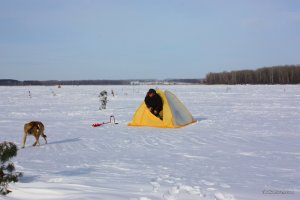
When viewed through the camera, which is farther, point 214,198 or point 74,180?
point 74,180

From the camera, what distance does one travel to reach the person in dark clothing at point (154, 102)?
13242 millimetres

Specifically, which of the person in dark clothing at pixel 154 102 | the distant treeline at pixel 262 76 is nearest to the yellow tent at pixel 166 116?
the person in dark clothing at pixel 154 102

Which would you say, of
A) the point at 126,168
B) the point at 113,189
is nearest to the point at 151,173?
the point at 126,168

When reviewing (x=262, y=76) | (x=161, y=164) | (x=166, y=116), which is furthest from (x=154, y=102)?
(x=262, y=76)

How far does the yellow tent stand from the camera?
12.9 metres

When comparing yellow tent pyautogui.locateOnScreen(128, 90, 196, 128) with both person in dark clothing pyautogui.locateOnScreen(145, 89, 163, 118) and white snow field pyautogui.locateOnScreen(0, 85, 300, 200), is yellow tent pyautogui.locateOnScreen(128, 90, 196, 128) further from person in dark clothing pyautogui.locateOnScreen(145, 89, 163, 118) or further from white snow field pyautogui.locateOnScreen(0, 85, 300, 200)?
white snow field pyautogui.locateOnScreen(0, 85, 300, 200)

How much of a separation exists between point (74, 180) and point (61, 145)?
4.02 m

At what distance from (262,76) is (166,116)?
98154mm

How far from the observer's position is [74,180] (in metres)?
5.69

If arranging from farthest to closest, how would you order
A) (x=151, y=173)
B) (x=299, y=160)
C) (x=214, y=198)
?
(x=299, y=160) < (x=151, y=173) < (x=214, y=198)

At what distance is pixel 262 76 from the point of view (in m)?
105

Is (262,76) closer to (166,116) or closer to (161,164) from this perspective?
(166,116)

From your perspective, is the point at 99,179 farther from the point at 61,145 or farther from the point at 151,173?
the point at 61,145

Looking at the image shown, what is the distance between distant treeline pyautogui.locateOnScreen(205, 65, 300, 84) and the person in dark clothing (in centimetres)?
9044
